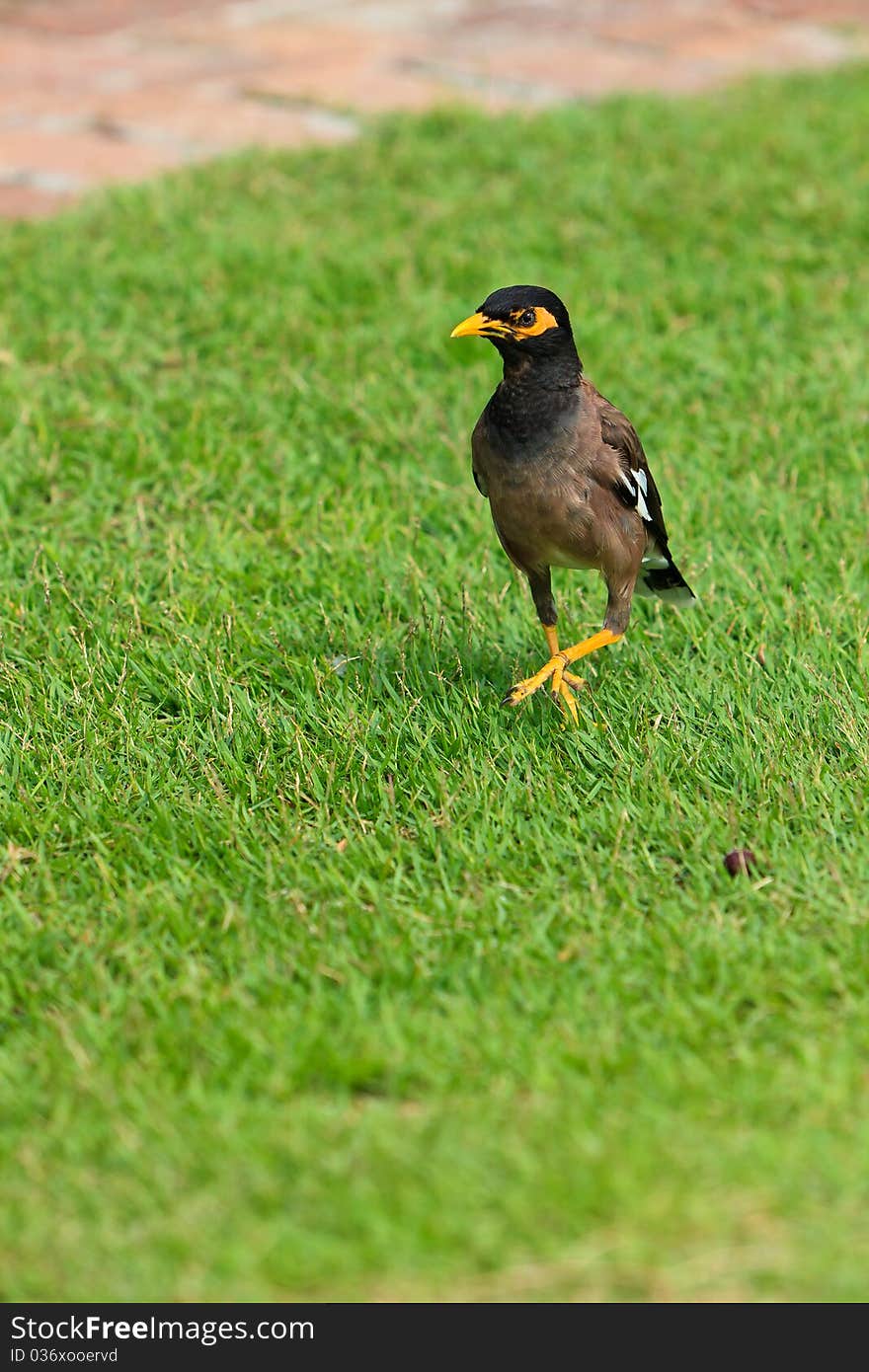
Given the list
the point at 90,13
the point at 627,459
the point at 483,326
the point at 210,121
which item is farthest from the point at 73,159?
the point at 627,459

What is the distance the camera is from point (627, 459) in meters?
4.68

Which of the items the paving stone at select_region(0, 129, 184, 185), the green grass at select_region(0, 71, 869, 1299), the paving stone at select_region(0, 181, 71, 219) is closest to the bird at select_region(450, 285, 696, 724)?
the green grass at select_region(0, 71, 869, 1299)

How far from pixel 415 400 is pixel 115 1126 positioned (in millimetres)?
4002

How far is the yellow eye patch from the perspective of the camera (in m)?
4.48

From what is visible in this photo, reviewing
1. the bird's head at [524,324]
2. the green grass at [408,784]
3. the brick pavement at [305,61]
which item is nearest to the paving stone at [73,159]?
the brick pavement at [305,61]

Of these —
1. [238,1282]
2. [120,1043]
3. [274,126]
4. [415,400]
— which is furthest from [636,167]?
[238,1282]

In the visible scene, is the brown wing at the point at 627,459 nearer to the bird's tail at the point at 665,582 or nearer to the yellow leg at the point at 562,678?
the bird's tail at the point at 665,582

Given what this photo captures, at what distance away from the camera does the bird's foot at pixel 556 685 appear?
466 centimetres

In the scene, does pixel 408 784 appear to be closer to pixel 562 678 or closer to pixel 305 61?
pixel 562 678

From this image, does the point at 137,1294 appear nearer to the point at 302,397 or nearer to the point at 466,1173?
the point at 466,1173

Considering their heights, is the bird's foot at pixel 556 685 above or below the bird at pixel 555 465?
below

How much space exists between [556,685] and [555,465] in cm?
63

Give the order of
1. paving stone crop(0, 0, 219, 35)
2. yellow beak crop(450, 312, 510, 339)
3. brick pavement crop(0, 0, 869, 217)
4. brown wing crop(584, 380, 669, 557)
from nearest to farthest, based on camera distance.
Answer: yellow beak crop(450, 312, 510, 339), brown wing crop(584, 380, 669, 557), brick pavement crop(0, 0, 869, 217), paving stone crop(0, 0, 219, 35)

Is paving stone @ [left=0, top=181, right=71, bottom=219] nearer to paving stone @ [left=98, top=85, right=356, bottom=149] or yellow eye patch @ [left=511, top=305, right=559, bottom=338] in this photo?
paving stone @ [left=98, top=85, right=356, bottom=149]
